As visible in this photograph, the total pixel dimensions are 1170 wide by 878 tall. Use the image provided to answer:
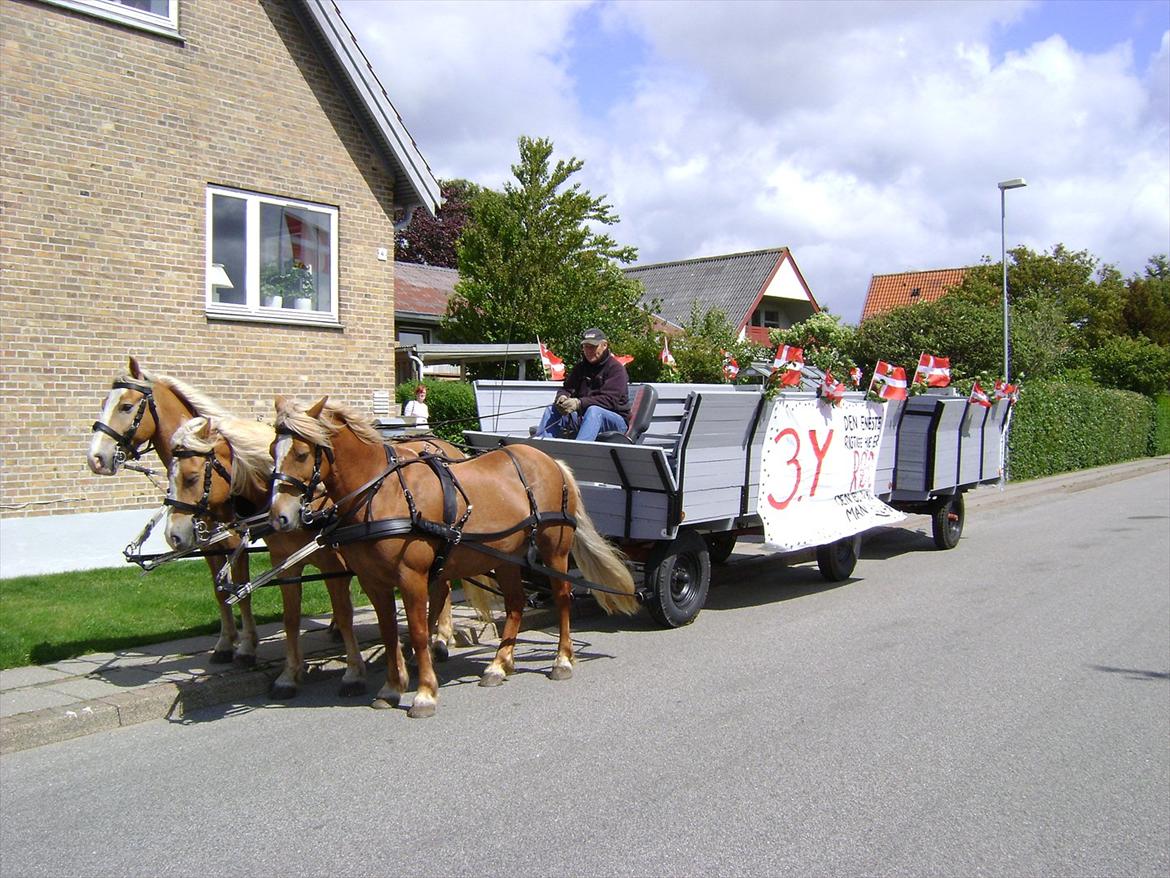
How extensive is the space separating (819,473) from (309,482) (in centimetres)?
568

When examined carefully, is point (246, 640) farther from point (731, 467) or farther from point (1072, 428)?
point (1072, 428)

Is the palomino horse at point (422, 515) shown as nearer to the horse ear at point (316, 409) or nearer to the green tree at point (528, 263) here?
the horse ear at point (316, 409)

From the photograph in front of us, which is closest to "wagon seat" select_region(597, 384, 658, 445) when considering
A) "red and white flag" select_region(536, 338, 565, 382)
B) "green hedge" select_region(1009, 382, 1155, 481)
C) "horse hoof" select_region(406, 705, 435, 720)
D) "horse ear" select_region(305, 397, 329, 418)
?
"red and white flag" select_region(536, 338, 565, 382)

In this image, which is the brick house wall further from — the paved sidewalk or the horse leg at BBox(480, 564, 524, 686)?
the horse leg at BBox(480, 564, 524, 686)

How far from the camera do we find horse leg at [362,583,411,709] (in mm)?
5836

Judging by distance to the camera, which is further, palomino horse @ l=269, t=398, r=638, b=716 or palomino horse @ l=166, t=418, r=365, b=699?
palomino horse @ l=166, t=418, r=365, b=699

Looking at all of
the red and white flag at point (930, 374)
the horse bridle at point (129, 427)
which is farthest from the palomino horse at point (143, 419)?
the red and white flag at point (930, 374)

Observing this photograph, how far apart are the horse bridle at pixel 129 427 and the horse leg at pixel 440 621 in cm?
194

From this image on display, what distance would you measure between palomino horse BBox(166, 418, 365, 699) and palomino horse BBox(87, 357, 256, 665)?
0.17 metres

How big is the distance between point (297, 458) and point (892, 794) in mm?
3366

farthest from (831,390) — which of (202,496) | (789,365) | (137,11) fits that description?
(137,11)

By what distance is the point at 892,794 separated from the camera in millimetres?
4703

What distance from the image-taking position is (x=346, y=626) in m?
6.33

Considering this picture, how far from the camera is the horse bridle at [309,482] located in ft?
17.2
